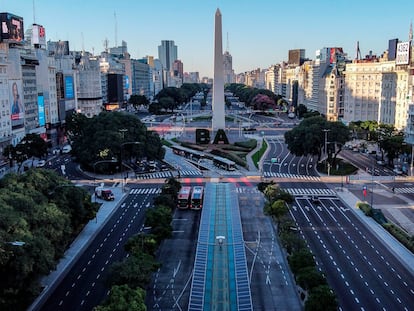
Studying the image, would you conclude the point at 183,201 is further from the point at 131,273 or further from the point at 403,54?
the point at 403,54

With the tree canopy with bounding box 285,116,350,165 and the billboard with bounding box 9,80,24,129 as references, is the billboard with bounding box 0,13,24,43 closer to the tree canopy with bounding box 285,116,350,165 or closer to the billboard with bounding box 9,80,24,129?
the billboard with bounding box 9,80,24,129

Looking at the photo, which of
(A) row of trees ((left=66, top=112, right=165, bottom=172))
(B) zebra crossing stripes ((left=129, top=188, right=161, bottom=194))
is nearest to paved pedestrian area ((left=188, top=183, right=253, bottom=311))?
(B) zebra crossing stripes ((left=129, top=188, right=161, bottom=194))

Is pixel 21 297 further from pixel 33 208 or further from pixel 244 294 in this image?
pixel 244 294

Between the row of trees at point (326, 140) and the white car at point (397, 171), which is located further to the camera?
the row of trees at point (326, 140)

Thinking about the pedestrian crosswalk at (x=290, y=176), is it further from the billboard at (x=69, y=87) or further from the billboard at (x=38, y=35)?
the billboard at (x=69, y=87)

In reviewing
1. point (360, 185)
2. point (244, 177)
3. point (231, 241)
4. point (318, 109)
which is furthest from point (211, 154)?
point (318, 109)

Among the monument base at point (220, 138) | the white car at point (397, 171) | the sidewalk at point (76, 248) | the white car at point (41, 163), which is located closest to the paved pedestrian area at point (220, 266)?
the sidewalk at point (76, 248)

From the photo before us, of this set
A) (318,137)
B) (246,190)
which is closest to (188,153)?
(318,137)
